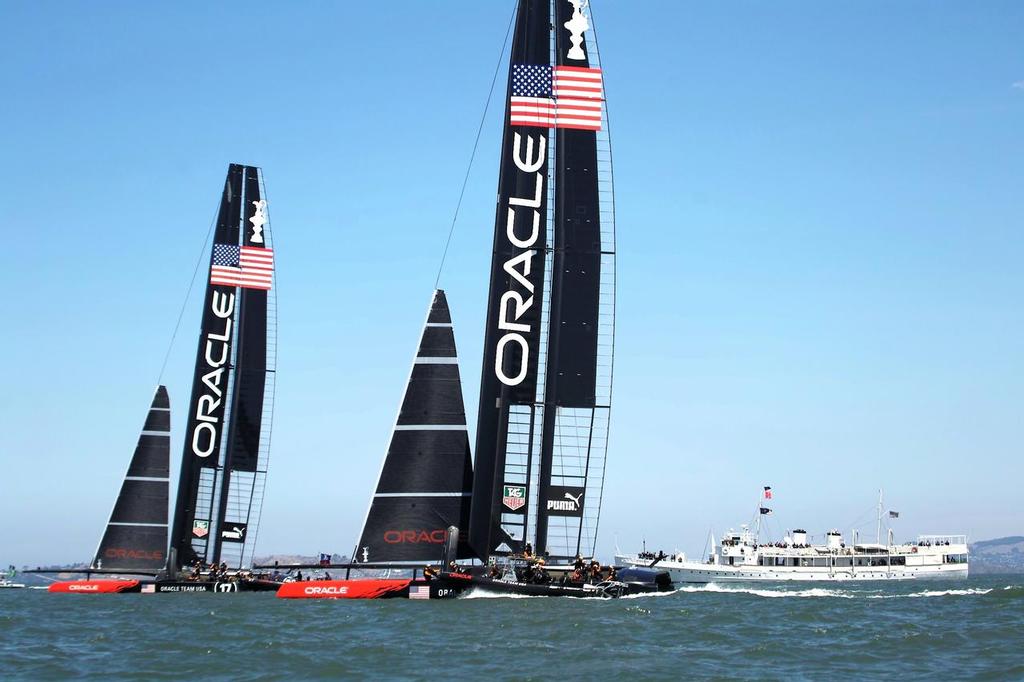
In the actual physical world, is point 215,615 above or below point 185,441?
below

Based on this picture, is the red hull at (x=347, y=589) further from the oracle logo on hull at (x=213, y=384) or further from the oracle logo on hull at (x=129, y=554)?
the oracle logo on hull at (x=213, y=384)

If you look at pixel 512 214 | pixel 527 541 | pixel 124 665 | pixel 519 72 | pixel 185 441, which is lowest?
pixel 124 665

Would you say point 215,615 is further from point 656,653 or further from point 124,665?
point 656,653

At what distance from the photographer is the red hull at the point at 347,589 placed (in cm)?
3547

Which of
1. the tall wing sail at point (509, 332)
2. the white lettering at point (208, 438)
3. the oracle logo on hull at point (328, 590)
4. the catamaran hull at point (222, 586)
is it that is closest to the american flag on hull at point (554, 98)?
the tall wing sail at point (509, 332)

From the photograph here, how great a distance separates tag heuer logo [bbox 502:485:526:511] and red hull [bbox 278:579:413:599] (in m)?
3.48

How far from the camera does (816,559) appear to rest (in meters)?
100

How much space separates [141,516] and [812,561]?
6565 cm

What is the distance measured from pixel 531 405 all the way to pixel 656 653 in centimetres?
1275

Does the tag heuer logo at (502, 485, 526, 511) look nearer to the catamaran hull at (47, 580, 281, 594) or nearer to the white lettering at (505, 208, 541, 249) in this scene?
the white lettering at (505, 208, 541, 249)

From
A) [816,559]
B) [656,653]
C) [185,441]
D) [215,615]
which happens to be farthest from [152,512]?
[816,559]

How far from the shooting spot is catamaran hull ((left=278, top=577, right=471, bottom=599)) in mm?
33438

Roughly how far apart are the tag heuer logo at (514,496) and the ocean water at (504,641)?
2.82 metres

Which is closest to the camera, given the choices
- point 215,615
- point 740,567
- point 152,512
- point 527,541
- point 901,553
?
point 215,615
